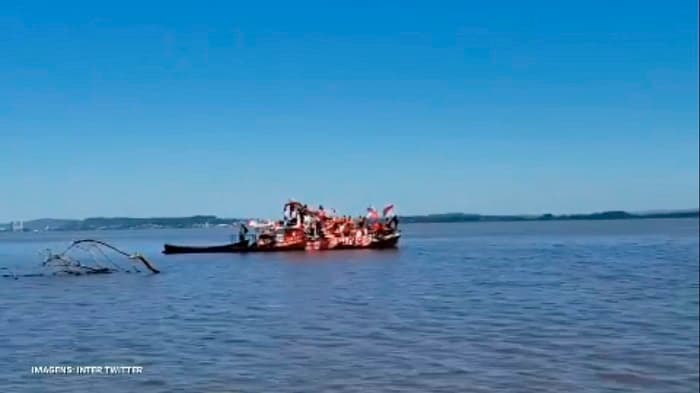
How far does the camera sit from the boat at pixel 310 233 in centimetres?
7738

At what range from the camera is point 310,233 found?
7769 cm

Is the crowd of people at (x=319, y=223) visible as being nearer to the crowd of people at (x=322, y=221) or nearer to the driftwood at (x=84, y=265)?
the crowd of people at (x=322, y=221)

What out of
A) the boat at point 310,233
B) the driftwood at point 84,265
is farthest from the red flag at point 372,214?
the driftwood at point 84,265

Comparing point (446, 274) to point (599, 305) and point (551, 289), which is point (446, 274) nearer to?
point (551, 289)

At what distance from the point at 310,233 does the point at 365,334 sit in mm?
54601

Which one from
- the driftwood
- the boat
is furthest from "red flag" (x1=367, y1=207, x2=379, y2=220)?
the driftwood

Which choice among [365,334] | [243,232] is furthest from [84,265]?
[365,334]

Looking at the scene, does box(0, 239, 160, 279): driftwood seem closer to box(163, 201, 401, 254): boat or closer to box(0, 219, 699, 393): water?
box(0, 219, 699, 393): water

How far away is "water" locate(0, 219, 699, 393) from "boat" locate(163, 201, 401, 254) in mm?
31236

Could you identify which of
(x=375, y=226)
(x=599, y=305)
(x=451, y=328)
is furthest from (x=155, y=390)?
(x=375, y=226)

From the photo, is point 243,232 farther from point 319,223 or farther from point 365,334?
point 365,334

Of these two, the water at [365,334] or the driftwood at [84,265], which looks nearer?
the water at [365,334]

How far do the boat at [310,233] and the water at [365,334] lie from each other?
3124cm

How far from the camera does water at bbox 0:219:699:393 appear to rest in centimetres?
1695
